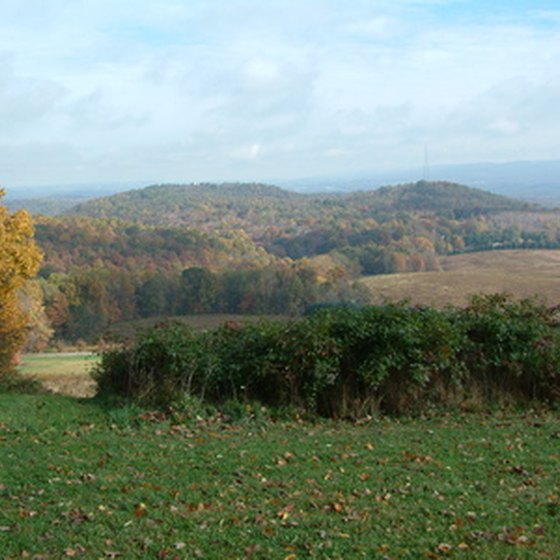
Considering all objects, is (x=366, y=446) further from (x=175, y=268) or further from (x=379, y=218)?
(x=379, y=218)

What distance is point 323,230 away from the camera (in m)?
84.9

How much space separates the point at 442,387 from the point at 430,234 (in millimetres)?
74763

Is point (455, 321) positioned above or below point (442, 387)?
above

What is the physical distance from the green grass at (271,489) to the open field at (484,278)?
2485 centimetres

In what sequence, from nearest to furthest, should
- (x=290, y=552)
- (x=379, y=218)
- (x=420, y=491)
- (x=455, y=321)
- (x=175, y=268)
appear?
(x=290, y=552) < (x=420, y=491) < (x=455, y=321) < (x=175, y=268) < (x=379, y=218)

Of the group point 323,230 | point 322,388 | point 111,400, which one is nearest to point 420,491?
point 322,388

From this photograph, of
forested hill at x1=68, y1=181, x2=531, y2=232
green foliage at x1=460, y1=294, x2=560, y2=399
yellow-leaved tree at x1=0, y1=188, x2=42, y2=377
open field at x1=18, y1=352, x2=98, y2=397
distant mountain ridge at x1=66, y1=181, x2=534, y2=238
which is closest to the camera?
green foliage at x1=460, y1=294, x2=560, y2=399

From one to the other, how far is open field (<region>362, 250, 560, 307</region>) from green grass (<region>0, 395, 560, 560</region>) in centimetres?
2485

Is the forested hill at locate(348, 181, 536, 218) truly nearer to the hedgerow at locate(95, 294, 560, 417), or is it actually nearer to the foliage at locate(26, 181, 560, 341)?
the foliage at locate(26, 181, 560, 341)

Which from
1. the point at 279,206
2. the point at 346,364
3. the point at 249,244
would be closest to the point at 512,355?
the point at 346,364

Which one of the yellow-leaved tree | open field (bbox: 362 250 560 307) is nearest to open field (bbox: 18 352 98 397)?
the yellow-leaved tree

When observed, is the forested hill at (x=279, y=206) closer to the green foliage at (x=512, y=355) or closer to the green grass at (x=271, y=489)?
the green foliage at (x=512, y=355)

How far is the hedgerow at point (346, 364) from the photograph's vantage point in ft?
38.6

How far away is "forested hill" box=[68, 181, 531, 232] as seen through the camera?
97.8m
